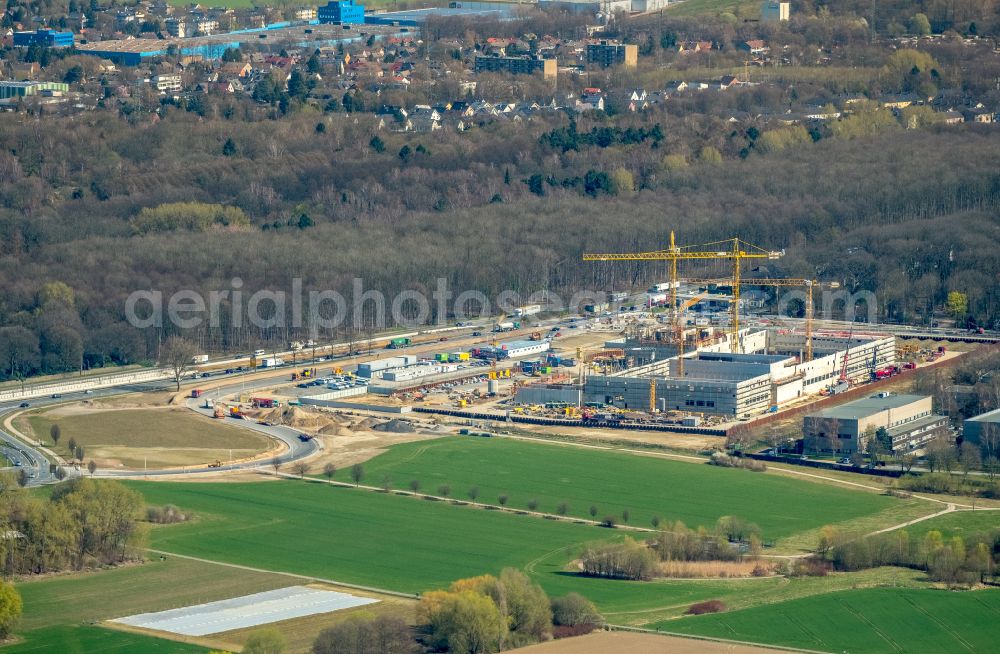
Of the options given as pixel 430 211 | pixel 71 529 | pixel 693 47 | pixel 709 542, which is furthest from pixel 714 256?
pixel 693 47

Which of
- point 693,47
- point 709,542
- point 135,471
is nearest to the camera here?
point 709,542

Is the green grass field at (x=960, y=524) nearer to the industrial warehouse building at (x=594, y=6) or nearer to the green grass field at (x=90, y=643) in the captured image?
the green grass field at (x=90, y=643)

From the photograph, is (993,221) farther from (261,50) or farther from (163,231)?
(261,50)

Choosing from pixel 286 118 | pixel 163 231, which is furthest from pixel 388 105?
pixel 163 231

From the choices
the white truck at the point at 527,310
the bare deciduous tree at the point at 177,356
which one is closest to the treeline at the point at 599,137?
the white truck at the point at 527,310

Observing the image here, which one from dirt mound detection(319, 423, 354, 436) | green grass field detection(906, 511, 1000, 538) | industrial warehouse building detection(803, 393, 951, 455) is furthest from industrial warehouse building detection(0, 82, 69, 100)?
A: green grass field detection(906, 511, 1000, 538)

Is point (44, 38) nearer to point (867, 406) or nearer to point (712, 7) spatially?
point (712, 7)
